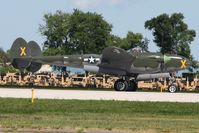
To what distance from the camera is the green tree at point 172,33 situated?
295 feet

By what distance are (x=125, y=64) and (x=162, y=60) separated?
2.75m

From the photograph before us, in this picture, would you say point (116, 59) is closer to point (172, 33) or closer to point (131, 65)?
point (131, 65)

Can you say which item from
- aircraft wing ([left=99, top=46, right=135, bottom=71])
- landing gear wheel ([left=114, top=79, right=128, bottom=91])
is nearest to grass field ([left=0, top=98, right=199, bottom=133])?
landing gear wheel ([left=114, top=79, right=128, bottom=91])

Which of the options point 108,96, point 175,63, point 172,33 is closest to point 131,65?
point 175,63

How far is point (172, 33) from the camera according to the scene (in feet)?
301

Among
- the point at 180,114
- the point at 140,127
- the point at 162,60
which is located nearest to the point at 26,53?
the point at 162,60

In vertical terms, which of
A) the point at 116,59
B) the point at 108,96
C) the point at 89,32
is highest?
the point at 89,32

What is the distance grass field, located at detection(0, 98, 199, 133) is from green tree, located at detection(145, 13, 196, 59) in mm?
59676

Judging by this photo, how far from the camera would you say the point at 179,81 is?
56688 mm

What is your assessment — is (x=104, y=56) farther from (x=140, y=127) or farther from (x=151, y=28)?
(x=151, y=28)

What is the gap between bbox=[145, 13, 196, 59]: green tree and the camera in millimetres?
89812

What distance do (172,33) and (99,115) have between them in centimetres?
6802

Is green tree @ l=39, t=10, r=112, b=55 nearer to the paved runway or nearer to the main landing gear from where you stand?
the main landing gear

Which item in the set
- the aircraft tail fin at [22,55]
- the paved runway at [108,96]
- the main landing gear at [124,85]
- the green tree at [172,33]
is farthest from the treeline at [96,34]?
the paved runway at [108,96]
